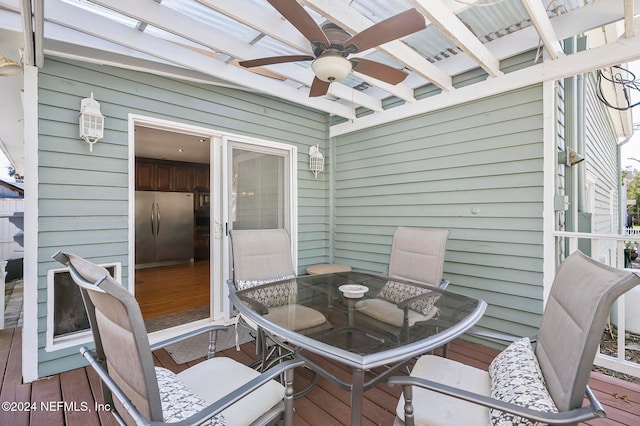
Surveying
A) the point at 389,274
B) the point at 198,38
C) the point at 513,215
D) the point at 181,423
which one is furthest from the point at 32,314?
the point at 513,215

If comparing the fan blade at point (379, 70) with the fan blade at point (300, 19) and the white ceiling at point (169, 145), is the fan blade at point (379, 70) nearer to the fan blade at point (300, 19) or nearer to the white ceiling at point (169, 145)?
the fan blade at point (300, 19)

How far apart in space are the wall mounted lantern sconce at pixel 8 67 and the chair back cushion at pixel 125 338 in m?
2.42

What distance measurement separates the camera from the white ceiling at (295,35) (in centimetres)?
207

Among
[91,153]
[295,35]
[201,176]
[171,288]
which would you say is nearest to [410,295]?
[295,35]

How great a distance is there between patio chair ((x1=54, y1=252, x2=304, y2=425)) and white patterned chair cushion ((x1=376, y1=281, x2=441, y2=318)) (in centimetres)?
98

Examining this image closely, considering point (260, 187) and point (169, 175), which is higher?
point (169, 175)

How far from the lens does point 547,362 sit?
1.20m

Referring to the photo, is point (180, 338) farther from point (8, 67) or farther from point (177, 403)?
point (8, 67)

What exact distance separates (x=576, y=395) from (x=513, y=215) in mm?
2205

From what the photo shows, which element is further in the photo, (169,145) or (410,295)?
(169,145)

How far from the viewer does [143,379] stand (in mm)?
891

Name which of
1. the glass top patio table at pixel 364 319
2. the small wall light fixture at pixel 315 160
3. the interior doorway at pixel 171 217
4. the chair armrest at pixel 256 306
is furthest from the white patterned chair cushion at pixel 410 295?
the interior doorway at pixel 171 217

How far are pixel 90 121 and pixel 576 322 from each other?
134 inches

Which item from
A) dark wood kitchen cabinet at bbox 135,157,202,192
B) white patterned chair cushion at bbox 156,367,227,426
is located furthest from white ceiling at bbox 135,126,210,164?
white patterned chair cushion at bbox 156,367,227,426
